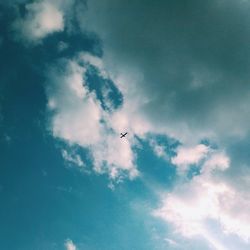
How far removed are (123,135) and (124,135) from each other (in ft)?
1.95

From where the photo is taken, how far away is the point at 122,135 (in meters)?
99.4

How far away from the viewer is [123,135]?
99.8 meters

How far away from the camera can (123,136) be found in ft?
325

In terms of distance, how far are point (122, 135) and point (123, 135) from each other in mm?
673

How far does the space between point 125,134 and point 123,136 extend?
2.06 meters

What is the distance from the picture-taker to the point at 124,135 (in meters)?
99.9

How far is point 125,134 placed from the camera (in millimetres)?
100562

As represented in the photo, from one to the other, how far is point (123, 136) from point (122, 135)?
0.81 metres

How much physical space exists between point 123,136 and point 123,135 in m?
0.77

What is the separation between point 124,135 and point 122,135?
49.5 inches
